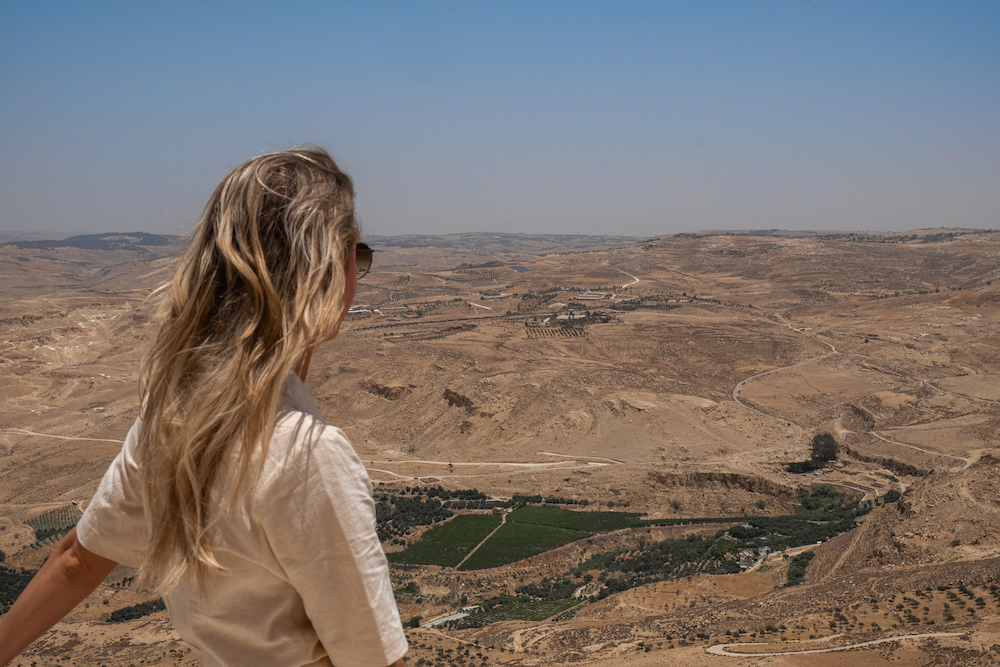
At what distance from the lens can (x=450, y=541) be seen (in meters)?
28.3

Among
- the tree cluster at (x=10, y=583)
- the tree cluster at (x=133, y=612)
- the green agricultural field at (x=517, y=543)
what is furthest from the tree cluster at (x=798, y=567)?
the tree cluster at (x=10, y=583)

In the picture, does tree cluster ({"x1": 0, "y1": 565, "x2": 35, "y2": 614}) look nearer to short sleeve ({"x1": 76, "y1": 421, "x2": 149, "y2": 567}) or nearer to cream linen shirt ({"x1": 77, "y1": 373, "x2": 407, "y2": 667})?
short sleeve ({"x1": 76, "y1": 421, "x2": 149, "y2": 567})

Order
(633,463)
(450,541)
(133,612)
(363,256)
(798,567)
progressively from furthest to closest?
(633,463) < (450,541) < (798,567) < (133,612) < (363,256)

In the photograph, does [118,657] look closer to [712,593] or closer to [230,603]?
[712,593]

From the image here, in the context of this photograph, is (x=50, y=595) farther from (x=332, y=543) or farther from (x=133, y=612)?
(x=133, y=612)

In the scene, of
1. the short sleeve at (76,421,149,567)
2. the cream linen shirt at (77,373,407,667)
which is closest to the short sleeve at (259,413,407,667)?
the cream linen shirt at (77,373,407,667)

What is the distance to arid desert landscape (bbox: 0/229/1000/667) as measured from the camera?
51.0ft

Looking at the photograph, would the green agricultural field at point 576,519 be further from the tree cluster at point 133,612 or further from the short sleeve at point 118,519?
the short sleeve at point 118,519

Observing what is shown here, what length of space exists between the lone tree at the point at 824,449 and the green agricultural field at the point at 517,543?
14.4 m

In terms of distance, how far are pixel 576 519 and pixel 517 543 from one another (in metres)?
3.81

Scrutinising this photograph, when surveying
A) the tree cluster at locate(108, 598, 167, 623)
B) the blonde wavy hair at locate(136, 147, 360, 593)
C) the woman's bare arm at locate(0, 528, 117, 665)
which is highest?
the blonde wavy hair at locate(136, 147, 360, 593)

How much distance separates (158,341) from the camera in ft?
4.89

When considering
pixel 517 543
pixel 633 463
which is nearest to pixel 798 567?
pixel 517 543

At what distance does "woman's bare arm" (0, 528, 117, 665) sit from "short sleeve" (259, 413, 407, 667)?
57 centimetres
